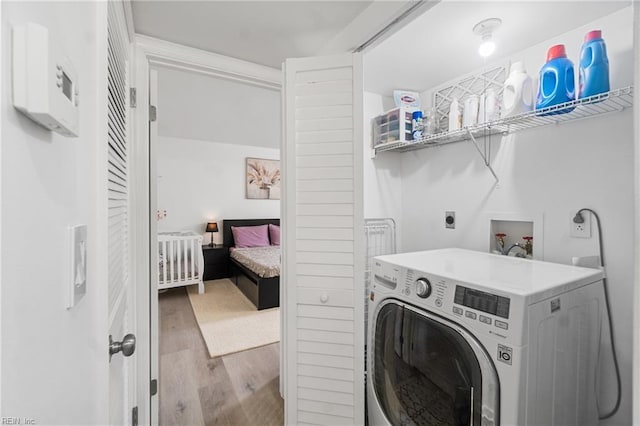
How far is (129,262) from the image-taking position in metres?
1.29

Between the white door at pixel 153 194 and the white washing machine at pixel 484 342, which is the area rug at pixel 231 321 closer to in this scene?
the white door at pixel 153 194

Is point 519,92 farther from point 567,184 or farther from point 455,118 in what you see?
point 567,184

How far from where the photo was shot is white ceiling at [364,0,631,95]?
1200mm

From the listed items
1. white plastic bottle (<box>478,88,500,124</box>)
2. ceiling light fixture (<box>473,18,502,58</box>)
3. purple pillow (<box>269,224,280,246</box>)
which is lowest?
purple pillow (<box>269,224,280,246</box>)

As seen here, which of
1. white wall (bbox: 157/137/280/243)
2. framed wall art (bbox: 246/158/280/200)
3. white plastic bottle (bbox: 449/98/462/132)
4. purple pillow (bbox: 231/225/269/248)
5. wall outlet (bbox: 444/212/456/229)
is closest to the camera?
white plastic bottle (bbox: 449/98/462/132)

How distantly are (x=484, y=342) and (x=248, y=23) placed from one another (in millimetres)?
1620

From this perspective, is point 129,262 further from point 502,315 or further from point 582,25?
point 582,25

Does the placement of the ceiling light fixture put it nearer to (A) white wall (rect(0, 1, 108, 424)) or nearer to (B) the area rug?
(A) white wall (rect(0, 1, 108, 424))

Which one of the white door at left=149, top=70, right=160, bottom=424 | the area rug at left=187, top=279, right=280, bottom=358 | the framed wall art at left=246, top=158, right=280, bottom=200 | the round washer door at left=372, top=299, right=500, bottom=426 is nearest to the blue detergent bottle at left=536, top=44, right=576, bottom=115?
the round washer door at left=372, top=299, right=500, bottom=426

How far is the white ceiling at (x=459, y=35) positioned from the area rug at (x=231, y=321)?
7.75 ft

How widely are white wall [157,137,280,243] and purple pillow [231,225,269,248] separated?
417 millimetres

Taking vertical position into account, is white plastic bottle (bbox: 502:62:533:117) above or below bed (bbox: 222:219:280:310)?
above

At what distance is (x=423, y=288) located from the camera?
1143 millimetres

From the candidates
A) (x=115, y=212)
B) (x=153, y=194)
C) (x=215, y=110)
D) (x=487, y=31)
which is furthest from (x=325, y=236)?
(x=215, y=110)
